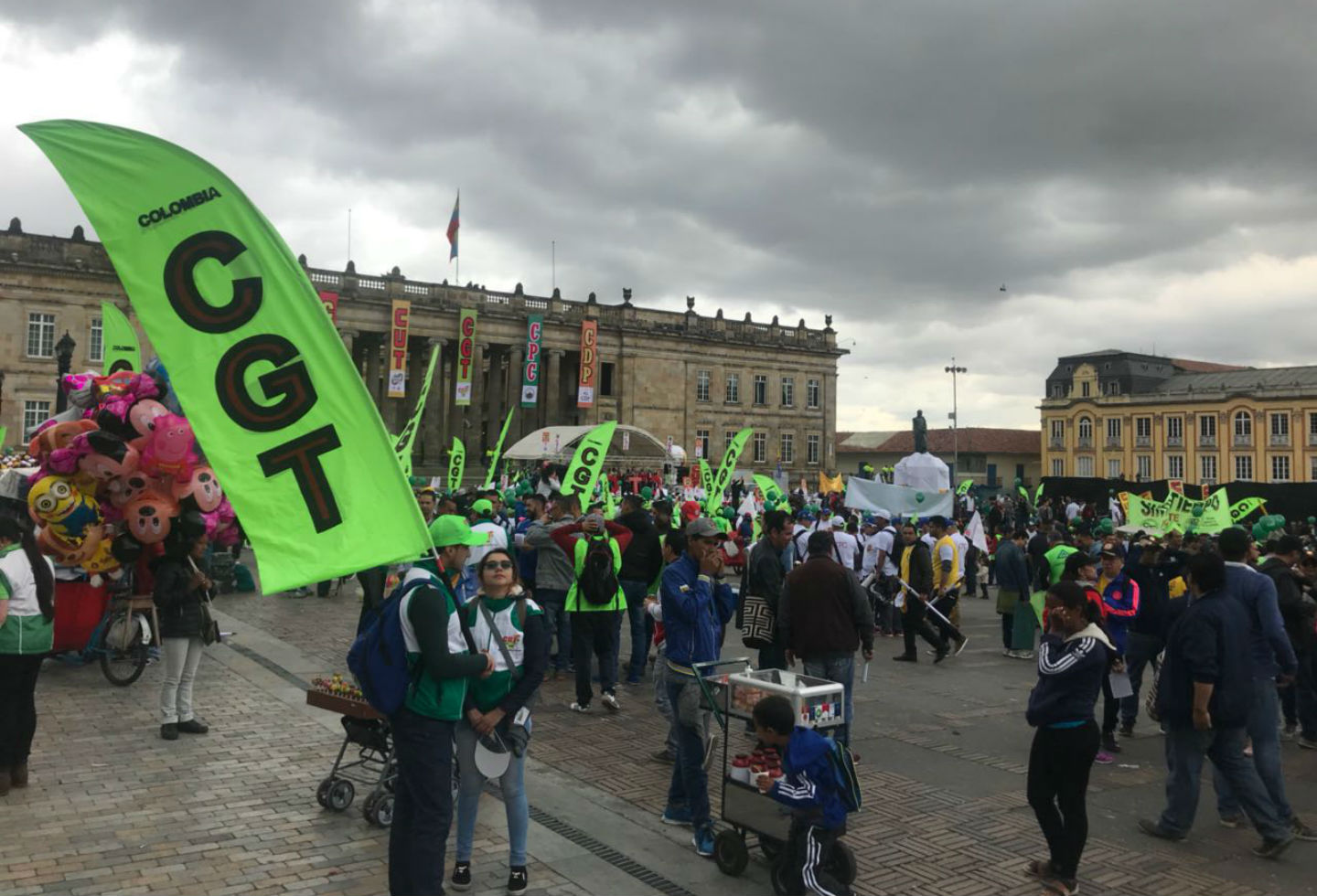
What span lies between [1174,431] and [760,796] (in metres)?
84.3

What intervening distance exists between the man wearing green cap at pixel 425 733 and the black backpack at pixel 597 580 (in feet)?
16.4

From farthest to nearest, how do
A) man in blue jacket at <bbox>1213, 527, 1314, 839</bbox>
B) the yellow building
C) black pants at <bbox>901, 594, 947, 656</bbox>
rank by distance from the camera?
the yellow building < black pants at <bbox>901, 594, 947, 656</bbox> < man in blue jacket at <bbox>1213, 527, 1314, 839</bbox>

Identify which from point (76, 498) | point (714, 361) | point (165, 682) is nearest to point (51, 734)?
point (165, 682)

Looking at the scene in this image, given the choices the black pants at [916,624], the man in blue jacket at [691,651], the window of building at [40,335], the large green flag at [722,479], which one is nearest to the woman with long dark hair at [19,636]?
the man in blue jacket at [691,651]

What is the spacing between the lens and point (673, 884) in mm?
5242

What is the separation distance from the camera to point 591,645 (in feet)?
31.6

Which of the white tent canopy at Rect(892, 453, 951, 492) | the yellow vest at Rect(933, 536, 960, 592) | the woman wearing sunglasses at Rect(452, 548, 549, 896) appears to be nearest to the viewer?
the woman wearing sunglasses at Rect(452, 548, 549, 896)

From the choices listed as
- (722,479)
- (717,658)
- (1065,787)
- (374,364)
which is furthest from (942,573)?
(374,364)

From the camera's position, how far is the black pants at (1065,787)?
5.18 meters

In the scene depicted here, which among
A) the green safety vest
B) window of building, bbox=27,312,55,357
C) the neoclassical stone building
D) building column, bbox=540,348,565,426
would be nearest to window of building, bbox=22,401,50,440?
the neoclassical stone building

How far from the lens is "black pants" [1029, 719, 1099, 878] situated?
518 cm

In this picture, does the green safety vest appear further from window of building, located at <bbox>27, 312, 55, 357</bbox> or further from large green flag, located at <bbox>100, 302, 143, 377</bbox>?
window of building, located at <bbox>27, 312, 55, 357</bbox>

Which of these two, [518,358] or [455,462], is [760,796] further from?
[518,358]

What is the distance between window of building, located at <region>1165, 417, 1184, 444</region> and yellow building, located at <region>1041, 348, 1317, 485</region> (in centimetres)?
8
